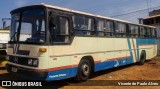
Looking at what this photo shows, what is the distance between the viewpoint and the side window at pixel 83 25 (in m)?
10.5

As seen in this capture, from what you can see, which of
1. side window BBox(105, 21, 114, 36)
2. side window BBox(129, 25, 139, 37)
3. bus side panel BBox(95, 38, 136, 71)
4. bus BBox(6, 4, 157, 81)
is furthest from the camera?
side window BBox(129, 25, 139, 37)

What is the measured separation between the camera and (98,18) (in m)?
12.2

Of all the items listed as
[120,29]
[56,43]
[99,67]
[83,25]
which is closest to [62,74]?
[56,43]

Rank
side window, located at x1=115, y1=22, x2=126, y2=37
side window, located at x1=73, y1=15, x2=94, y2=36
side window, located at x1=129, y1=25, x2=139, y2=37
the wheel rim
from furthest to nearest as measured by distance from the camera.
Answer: side window, located at x1=129, y1=25, x2=139, y2=37 → side window, located at x1=115, y1=22, x2=126, y2=37 → the wheel rim → side window, located at x1=73, y1=15, x2=94, y2=36

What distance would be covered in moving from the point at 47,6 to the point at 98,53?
4033 mm

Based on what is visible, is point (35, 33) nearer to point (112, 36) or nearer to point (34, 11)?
point (34, 11)

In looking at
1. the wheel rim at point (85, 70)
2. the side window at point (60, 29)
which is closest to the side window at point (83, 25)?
the side window at point (60, 29)

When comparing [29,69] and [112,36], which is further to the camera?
[112,36]

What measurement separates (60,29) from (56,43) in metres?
0.60

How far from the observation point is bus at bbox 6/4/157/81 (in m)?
8.71

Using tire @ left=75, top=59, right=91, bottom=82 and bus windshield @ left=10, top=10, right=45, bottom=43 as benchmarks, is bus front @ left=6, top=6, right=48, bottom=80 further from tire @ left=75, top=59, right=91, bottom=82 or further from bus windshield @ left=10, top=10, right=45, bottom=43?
tire @ left=75, top=59, right=91, bottom=82

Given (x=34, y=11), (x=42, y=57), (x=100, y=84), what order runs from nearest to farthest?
(x=42, y=57) < (x=34, y=11) < (x=100, y=84)

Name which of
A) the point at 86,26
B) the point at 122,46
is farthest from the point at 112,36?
the point at 86,26

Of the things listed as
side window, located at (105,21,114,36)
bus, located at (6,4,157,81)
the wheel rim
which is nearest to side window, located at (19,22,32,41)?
bus, located at (6,4,157,81)
